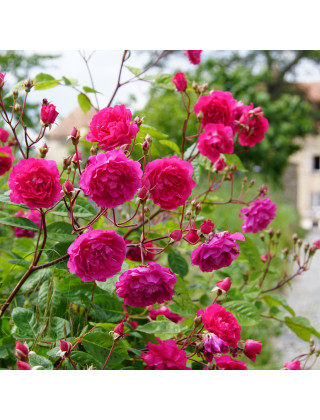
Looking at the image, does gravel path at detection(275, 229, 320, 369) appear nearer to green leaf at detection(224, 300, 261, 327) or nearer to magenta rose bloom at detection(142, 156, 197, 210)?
green leaf at detection(224, 300, 261, 327)

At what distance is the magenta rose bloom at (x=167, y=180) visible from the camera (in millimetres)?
603

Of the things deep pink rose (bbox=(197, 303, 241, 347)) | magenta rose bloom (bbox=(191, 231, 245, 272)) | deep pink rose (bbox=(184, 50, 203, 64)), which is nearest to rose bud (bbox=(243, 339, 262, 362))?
deep pink rose (bbox=(197, 303, 241, 347))

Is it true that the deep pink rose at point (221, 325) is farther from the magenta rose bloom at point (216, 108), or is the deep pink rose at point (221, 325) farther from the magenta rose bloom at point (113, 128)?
the magenta rose bloom at point (216, 108)

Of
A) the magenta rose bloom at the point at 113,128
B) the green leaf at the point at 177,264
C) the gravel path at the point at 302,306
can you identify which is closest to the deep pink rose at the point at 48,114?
the magenta rose bloom at the point at 113,128

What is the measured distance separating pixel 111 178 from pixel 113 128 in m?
0.10

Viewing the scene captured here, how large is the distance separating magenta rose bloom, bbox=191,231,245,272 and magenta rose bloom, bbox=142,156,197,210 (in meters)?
0.08

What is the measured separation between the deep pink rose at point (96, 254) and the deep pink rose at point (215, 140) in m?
0.32

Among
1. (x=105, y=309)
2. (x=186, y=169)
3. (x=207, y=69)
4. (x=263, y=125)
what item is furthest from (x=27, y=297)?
(x=207, y=69)

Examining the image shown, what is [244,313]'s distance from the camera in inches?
33.5

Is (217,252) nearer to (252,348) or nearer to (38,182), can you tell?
(252,348)

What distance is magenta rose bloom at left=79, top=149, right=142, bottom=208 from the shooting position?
1.81 ft

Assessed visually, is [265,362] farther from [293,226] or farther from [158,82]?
[293,226]

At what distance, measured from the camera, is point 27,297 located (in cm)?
91

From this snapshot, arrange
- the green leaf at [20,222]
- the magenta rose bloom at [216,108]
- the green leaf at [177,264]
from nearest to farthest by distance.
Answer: the green leaf at [20,222] → the magenta rose bloom at [216,108] → the green leaf at [177,264]
